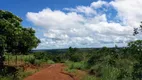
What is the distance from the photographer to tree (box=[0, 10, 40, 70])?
27766 millimetres

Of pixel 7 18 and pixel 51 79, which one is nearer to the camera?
pixel 51 79

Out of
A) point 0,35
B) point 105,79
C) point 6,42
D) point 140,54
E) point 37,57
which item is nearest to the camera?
point 140,54

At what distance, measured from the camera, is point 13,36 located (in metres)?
28.3

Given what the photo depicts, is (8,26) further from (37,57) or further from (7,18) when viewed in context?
(37,57)

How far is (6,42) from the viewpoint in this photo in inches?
1128

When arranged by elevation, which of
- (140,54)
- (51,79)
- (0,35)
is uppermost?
(0,35)

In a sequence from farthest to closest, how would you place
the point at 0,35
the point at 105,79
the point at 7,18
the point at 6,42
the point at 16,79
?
the point at 7,18 → the point at 6,42 → the point at 0,35 → the point at 16,79 → the point at 105,79

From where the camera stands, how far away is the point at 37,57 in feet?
163

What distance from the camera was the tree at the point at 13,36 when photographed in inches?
1093

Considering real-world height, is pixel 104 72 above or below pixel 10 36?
below

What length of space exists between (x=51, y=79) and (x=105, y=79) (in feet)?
18.0

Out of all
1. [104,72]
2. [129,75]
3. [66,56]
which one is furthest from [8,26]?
[66,56]

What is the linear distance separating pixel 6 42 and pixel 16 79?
626 centimetres

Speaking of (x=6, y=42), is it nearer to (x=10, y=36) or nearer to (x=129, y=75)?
(x=10, y=36)
